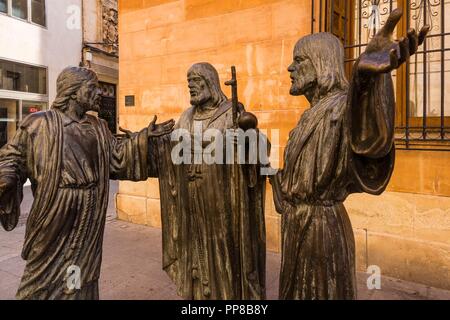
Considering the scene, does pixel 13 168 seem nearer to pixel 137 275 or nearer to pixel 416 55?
pixel 137 275

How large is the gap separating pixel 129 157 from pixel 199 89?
679 millimetres

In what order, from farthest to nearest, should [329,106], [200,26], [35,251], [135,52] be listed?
[135,52] → [200,26] → [35,251] → [329,106]

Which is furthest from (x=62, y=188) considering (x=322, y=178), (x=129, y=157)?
(x=322, y=178)

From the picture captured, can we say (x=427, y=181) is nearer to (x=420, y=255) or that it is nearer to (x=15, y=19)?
(x=420, y=255)

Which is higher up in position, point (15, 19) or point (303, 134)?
point (15, 19)

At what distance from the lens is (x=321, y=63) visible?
1.73 metres

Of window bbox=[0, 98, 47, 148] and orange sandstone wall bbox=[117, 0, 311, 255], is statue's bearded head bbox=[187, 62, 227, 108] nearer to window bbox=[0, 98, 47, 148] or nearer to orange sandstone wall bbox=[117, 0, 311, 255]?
orange sandstone wall bbox=[117, 0, 311, 255]

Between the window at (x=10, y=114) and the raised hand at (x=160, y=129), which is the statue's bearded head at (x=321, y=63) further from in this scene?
the window at (x=10, y=114)

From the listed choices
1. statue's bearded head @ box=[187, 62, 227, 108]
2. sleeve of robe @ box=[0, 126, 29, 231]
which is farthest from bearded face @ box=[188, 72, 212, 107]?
sleeve of robe @ box=[0, 126, 29, 231]

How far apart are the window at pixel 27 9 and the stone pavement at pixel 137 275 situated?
7.23 m

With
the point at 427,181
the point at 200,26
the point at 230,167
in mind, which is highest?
the point at 200,26

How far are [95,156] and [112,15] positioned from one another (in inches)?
491

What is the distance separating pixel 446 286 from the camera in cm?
373
